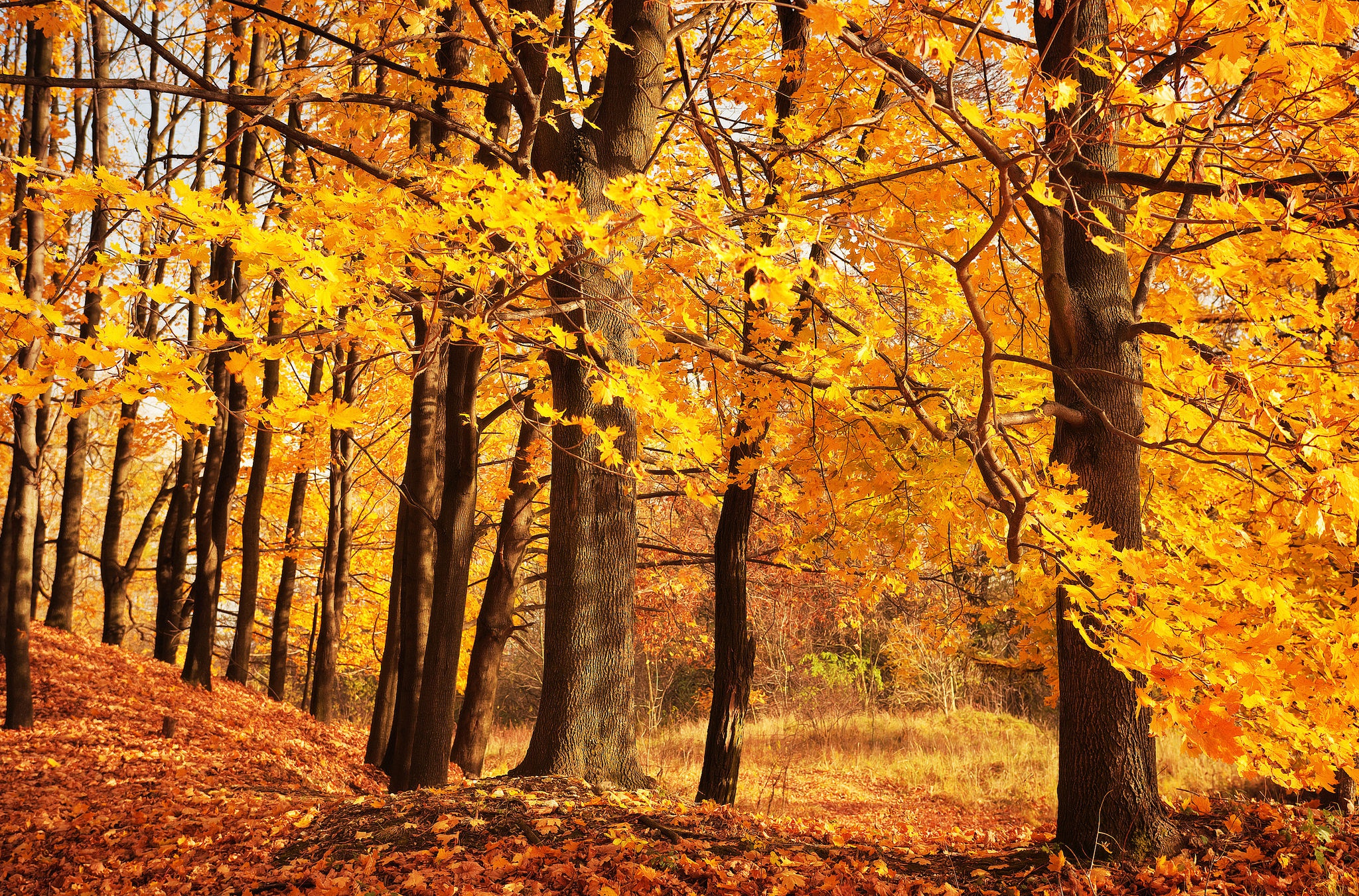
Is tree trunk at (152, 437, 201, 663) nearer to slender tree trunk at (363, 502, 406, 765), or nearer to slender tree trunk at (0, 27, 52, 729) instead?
slender tree trunk at (363, 502, 406, 765)

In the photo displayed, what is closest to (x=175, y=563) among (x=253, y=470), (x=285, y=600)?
(x=285, y=600)

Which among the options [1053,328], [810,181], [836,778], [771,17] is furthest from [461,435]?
[836,778]

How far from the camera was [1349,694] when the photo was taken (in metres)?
3.04

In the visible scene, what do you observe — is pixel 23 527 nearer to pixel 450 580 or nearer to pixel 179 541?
pixel 450 580

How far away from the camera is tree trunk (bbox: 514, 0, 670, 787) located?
460cm

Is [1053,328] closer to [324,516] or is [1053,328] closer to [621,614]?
[621,614]

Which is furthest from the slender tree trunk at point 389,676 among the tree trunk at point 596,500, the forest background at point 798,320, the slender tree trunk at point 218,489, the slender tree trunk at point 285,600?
the tree trunk at point 596,500

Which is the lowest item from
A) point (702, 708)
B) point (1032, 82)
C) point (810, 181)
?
point (702, 708)

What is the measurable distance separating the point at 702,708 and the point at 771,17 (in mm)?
14255

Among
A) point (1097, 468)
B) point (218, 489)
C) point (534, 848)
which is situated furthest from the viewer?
point (218, 489)

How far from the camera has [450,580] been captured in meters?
5.96

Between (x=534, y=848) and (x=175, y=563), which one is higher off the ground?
(x=175, y=563)

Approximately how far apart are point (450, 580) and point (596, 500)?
5.81 feet

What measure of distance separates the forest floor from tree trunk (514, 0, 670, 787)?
0.31 m
